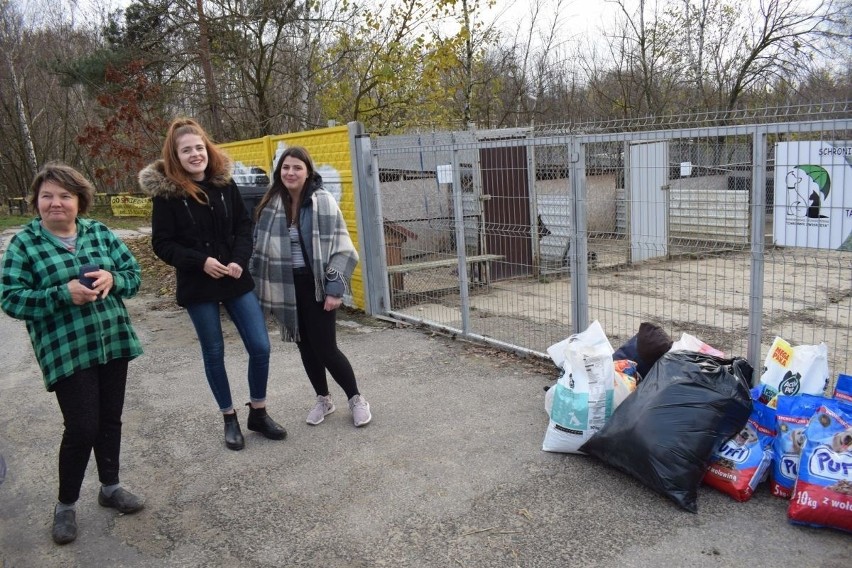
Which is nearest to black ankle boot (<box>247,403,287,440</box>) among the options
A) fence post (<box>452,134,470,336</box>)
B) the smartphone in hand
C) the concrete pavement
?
the concrete pavement

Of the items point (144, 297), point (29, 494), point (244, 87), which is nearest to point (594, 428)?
point (29, 494)

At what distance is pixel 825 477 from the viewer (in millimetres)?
2678

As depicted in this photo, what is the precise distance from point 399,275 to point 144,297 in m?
3.97

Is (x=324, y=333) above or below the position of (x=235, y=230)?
below

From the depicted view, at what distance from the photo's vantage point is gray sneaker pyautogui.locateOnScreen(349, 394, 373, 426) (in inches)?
159

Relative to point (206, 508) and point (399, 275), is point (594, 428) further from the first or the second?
point (399, 275)

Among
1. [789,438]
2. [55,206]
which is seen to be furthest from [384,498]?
[55,206]

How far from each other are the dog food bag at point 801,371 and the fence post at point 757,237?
384 millimetres

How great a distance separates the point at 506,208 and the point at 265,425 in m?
4.16

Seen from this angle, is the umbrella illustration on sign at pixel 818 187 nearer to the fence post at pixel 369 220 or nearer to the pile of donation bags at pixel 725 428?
the pile of donation bags at pixel 725 428

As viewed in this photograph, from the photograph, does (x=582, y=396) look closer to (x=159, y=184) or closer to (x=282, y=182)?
(x=282, y=182)

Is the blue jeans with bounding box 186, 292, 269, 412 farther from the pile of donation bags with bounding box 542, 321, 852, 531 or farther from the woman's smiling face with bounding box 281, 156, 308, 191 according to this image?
the pile of donation bags with bounding box 542, 321, 852, 531

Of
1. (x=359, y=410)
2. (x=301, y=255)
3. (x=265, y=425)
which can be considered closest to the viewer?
(x=301, y=255)

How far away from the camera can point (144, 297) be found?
8.88 meters
